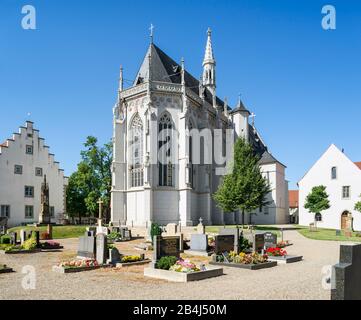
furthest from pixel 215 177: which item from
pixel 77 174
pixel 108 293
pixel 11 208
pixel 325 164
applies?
pixel 108 293

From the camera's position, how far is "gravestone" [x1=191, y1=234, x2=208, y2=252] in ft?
66.9

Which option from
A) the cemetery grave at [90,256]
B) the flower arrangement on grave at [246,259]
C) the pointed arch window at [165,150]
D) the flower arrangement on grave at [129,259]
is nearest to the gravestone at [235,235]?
the flower arrangement on grave at [246,259]

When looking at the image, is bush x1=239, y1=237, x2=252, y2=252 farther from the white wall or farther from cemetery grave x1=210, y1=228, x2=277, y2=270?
the white wall

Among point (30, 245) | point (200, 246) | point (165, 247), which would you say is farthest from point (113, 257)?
point (30, 245)

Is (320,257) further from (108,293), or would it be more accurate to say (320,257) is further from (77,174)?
(77,174)

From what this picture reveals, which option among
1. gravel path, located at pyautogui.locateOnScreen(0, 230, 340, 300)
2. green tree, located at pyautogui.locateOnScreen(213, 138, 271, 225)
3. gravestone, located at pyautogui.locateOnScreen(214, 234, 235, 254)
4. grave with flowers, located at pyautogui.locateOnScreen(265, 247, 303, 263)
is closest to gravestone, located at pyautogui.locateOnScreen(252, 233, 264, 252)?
gravestone, located at pyautogui.locateOnScreen(214, 234, 235, 254)

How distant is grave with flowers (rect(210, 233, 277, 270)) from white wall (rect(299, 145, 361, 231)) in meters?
33.4

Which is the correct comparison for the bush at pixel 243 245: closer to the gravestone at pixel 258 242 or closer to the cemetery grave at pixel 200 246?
the gravestone at pixel 258 242

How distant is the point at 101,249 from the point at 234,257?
5874mm

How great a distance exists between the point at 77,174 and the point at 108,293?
43345mm

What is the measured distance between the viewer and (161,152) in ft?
132

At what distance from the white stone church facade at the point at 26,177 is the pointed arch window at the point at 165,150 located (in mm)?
15218

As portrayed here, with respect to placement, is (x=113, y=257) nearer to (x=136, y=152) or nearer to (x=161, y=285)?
(x=161, y=285)

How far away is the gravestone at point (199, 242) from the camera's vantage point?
20.4 meters
